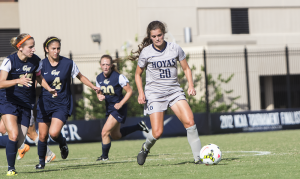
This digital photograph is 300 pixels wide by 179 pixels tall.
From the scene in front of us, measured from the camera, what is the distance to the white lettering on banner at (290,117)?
1586 cm

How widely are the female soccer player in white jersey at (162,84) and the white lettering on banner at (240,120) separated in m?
9.75

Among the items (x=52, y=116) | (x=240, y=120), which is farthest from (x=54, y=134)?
(x=240, y=120)

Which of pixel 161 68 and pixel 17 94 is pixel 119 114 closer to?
pixel 161 68

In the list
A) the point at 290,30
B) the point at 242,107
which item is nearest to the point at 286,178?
the point at 242,107

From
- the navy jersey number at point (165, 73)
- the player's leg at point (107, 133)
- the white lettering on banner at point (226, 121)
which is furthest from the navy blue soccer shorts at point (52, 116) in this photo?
the white lettering on banner at point (226, 121)

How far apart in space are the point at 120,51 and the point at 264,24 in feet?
26.3

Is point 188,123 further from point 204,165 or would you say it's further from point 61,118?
point 61,118

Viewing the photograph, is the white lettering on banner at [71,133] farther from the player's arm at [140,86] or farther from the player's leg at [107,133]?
the player's arm at [140,86]

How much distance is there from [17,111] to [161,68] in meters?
2.02

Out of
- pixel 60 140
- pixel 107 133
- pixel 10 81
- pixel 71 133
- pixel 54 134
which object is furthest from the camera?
pixel 71 133

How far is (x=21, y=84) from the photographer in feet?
19.8

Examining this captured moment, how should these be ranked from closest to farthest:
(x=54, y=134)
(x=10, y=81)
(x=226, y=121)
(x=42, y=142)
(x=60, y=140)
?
(x=10, y=81), (x=54, y=134), (x=42, y=142), (x=60, y=140), (x=226, y=121)

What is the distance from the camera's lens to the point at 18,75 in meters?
6.11

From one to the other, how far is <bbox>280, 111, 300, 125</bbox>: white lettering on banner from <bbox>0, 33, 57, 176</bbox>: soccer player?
11430mm
